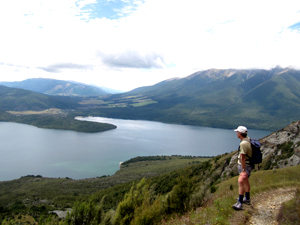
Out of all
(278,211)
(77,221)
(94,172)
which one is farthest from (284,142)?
(94,172)

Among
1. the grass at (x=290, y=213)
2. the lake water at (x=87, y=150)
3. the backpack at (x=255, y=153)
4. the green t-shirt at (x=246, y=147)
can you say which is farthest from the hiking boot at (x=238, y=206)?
the lake water at (x=87, y=150)

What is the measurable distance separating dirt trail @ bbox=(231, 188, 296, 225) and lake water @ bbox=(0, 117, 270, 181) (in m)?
56.0

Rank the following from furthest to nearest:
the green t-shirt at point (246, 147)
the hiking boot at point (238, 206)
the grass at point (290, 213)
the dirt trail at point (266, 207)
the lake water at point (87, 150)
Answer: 1. the lake water at point (87, 150)
2. the hiking boot at point (238, 206)
3. the green t-shirt at point (246, 147)
4. the dirt trail at point (266, 207)
5. the grass at point (290, 213)

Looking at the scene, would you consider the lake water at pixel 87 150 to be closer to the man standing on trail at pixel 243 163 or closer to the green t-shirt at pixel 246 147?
the man standing on trail at pixel 243 163

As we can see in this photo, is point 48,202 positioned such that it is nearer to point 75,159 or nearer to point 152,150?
point 75,159

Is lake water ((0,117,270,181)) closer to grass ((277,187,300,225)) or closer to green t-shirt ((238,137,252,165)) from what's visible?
green t-shirt ((238,137,252,165))

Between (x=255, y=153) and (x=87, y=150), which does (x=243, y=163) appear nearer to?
(x=255, y=153)

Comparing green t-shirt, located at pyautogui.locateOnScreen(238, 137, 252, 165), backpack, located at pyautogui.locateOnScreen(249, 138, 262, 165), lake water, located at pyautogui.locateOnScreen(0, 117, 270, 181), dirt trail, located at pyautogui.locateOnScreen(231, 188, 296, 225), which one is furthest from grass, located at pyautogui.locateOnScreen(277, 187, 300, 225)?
lake water, located at pyautogui.locateOnScreen(0, 117, 270, 181)

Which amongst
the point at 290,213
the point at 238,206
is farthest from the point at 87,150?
the point at 290,213

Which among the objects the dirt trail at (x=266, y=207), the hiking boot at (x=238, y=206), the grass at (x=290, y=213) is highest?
the grass at (x=290, y=213)

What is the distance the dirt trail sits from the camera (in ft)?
16.6

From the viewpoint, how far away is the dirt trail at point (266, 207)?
506cm

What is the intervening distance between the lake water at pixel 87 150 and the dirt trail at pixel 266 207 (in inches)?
2206

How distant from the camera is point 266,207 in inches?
225
